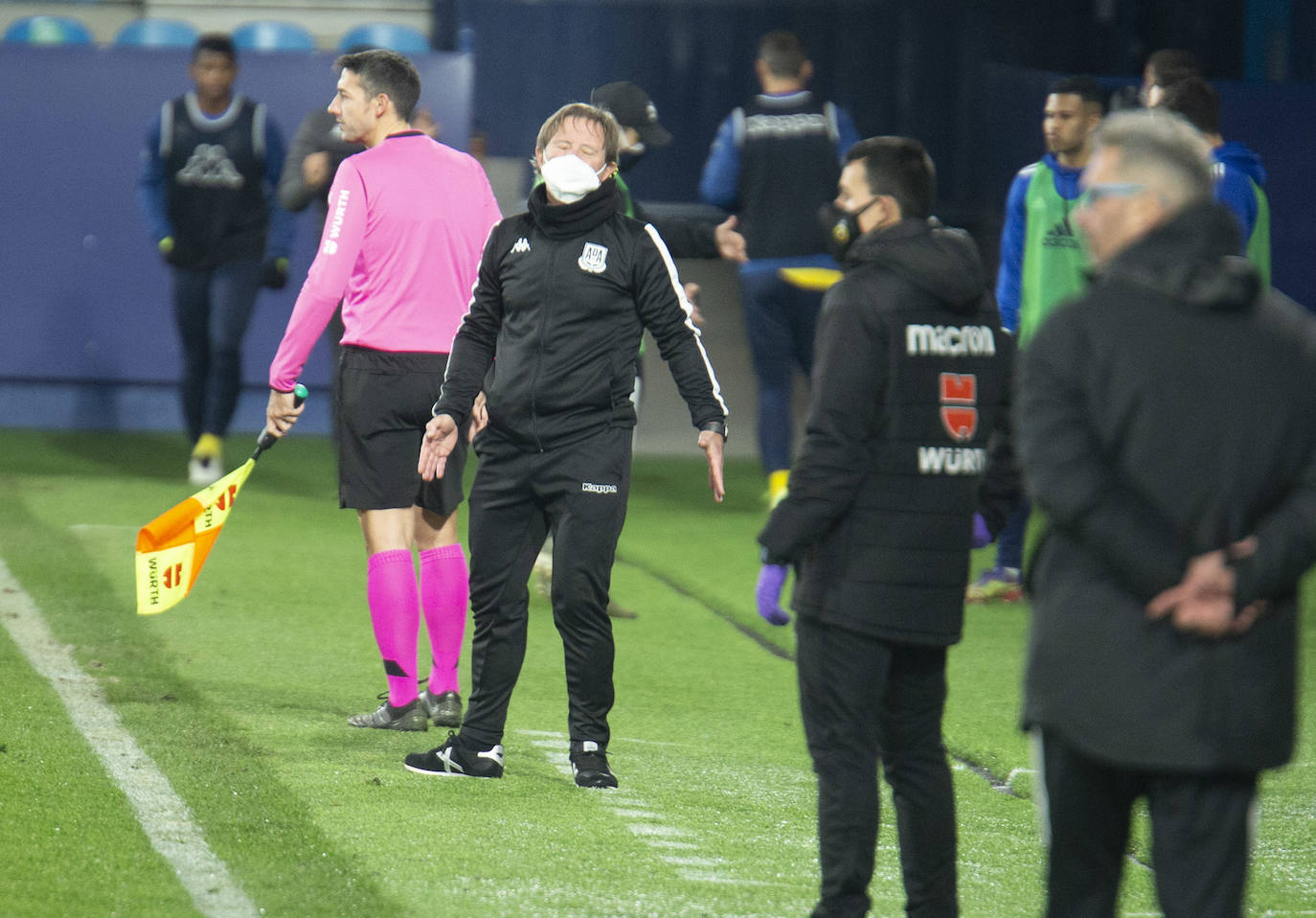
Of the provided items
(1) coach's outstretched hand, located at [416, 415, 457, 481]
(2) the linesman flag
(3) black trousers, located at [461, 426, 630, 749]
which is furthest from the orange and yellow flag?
(3) black trousers, located at [461, 426, 630, 749]

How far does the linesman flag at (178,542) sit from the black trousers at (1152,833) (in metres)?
2.89

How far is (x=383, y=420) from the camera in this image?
512 cm

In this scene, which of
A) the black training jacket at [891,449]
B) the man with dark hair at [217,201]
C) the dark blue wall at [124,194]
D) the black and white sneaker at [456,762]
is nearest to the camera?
the black training jacket at [891,449]

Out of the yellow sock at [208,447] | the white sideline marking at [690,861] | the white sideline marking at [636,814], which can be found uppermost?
the white sideline marking at [690,861]

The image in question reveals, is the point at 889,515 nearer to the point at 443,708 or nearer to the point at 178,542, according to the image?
the point at 443,708

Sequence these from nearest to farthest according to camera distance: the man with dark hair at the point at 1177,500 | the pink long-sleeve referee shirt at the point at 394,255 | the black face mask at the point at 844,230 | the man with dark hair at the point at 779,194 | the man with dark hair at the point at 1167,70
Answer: the man with dark hair at the point at 1177,500, the black face mask at the point at 844,230, the pink long-sleeve referee shirt at the point at 394,255, the man with dark hair at the point at 1167,70, the man with dark hair at the point at 779,194

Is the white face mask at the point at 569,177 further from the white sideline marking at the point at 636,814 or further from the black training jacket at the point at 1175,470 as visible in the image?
the black training jacket at the point at 1175,470

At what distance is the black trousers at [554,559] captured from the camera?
462 cm

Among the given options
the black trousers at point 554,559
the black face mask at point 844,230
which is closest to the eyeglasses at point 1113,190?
the black face mask at point 844,230

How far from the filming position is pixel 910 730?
11.5 ft

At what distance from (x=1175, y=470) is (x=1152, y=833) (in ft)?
1.73

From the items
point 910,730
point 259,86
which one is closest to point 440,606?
point 910,730

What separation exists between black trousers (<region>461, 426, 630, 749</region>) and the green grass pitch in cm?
23

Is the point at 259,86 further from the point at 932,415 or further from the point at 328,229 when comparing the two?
the point at 932,415
